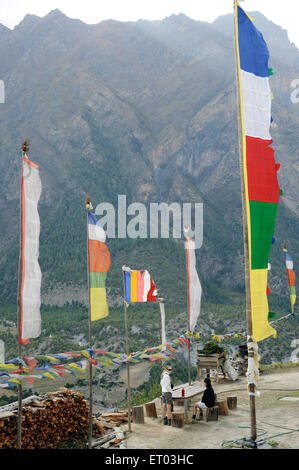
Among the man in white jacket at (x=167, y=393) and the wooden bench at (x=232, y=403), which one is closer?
the man in white jacket at (x=167, y=393)

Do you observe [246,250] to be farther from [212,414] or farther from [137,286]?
[212,414]

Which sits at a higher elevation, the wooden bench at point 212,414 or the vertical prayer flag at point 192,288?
the vertical prayer flag at point 192,288

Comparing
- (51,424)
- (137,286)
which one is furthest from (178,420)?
(137,286)

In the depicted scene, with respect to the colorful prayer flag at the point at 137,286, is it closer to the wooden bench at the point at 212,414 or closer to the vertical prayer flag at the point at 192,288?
the vertical prayer flag at the point at 192,288

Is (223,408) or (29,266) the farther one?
(223,408)

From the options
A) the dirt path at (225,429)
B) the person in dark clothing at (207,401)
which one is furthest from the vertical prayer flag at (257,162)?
the person in dark clothing at (207,401)

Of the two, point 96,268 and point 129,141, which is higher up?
point 129,141

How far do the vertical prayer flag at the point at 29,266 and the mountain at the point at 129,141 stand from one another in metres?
51.0

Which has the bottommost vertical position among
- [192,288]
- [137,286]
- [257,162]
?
[192,288]

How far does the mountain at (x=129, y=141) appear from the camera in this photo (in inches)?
2911

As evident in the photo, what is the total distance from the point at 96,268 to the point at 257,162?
12.6 ft

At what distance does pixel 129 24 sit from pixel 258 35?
18848 centimetres

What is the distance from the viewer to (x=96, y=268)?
970cm

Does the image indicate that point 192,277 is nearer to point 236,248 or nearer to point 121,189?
point 236,248
